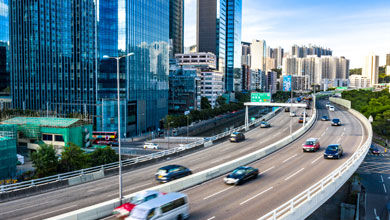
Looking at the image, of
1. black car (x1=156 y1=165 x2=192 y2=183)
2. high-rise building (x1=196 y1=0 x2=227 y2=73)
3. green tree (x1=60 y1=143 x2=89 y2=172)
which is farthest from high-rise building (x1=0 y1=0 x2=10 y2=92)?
black car (x1=156 y1=165 x2=192 y2=183)

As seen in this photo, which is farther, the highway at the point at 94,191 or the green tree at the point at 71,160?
the green tree at the point at 71,160

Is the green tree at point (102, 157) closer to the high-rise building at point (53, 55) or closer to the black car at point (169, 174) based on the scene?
the black car at point (169, 174)

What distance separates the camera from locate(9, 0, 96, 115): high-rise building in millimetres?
90688

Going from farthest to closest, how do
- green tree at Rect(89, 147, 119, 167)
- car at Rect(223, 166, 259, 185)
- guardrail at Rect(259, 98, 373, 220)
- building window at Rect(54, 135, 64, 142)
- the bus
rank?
the bus, building window at Rect(54, 135, 64, 142), green tree at Rect(89, 147, 119, 167), car at Rect(223, 166, 259, 185), guardrail at Rect(259, 98, 373, 220)

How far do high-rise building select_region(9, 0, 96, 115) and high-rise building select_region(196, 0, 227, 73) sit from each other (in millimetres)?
105597

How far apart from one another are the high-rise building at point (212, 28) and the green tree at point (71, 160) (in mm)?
149325

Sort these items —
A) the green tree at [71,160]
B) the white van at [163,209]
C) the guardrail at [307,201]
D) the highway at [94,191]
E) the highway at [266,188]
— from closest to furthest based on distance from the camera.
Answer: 1. the white van at [163,209]
2. the guardrail at [307,201]
3. the highway at [266,188]
4. the highway at [94,191]
5. the green tree at [71,160]

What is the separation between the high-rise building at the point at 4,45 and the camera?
390 feet

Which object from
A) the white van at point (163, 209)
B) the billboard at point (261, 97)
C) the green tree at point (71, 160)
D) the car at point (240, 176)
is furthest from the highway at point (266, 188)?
the green tree at point (71, 160)

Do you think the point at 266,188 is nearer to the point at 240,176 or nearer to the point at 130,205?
the point at 240,176

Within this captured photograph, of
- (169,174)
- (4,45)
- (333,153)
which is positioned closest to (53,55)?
(4,45)

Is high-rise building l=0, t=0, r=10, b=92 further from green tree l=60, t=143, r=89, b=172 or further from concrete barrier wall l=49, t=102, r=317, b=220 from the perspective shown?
concrete barrier wall l=49, t=102, r=317, b=220

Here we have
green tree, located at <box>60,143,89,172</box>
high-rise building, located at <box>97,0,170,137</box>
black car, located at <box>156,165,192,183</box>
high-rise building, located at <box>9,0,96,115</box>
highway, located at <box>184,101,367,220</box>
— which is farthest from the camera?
high-rise building, located at <box>9,0,96,115</box>

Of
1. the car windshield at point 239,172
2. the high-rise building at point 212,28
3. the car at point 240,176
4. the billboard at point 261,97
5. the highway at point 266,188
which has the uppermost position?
the high-rise building at point 212,28
